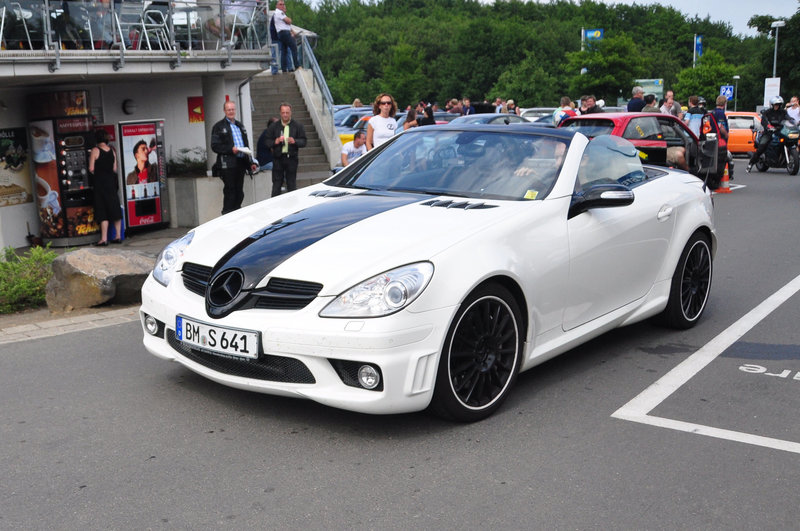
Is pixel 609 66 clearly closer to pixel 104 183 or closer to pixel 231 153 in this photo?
pixel 231 153

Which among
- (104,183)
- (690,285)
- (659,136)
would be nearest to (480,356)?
(690,285)

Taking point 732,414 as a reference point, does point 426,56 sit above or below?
above

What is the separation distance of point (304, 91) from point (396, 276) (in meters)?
20.0

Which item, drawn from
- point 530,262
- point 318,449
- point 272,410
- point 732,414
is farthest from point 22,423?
point 732,414

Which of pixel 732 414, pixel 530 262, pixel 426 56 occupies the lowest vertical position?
pixel 732 414

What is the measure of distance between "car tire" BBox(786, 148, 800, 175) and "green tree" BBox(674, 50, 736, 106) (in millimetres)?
56364

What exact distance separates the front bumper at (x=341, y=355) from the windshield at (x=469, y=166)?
136cm

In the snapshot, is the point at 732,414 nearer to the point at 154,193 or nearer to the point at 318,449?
the point at 318,449

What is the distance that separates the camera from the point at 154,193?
51.0ft

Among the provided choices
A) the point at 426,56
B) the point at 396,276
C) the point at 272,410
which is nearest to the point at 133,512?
the point at 272,410

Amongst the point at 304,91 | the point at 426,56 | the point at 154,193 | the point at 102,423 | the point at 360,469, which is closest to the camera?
the point at 360,469

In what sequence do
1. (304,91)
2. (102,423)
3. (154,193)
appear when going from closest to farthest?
(102,423)
(154,193)
(304,91)

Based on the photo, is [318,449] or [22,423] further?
[22,423]

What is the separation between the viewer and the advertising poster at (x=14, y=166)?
13930mm
